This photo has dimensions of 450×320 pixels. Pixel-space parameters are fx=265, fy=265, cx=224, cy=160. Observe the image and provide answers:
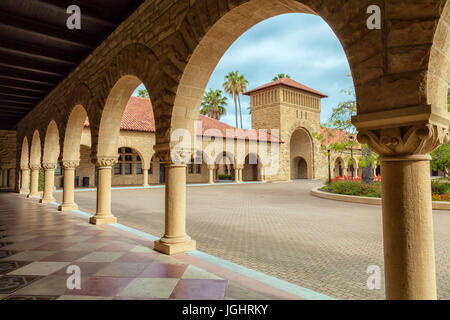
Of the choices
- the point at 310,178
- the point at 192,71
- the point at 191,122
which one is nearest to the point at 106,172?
the point at 191,122

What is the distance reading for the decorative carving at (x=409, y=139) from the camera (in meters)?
A: 1.95

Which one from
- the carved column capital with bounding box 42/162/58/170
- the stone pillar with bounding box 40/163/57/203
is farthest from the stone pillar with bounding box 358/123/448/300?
the stone pillar with bounding box 40/163/57/203

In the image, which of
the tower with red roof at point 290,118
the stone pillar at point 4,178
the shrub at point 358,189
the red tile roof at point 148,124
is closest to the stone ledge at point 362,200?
the shrub at point 358,189

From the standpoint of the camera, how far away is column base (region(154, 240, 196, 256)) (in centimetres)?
426

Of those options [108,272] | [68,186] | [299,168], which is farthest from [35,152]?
[299,168]

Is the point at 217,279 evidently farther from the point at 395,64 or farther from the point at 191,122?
the point at 395,64

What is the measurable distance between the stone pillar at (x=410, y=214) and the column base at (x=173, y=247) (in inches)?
120

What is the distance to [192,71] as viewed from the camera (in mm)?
4242

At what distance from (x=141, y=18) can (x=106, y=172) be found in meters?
3.76

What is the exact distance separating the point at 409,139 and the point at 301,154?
33.7 meters

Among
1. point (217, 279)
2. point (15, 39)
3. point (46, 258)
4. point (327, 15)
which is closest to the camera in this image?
point (327, 15)

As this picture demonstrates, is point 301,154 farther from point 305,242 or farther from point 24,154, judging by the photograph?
point 305,242

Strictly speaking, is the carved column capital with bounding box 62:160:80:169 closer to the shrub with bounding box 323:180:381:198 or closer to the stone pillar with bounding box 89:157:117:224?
the stone pillar with bounding box 89:157:117:224

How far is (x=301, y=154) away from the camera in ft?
113
